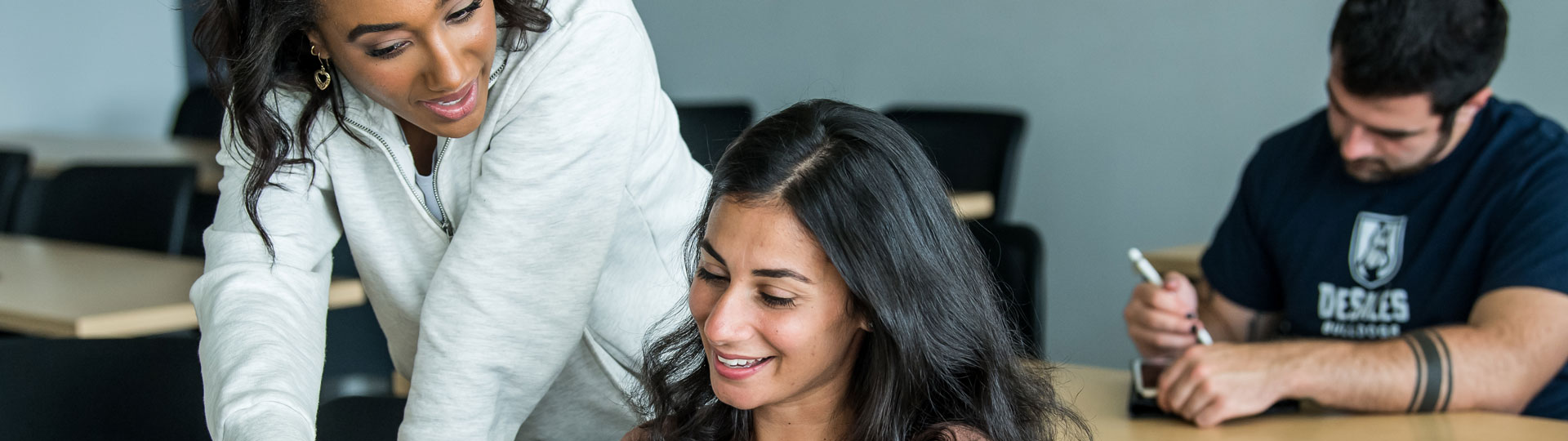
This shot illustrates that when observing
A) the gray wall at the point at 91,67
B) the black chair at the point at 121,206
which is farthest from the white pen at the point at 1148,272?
the gray wall at the point at 91,67

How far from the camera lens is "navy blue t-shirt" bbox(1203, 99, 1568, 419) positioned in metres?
1.64

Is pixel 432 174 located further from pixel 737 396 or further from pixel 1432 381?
pixel 1432 381

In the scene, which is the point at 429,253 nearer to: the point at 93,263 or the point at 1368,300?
the point at 1368,300

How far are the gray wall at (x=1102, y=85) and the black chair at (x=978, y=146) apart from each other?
327 mm

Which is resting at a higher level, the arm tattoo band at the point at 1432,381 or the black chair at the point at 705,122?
the arm tattoo band at the point at 1432,381

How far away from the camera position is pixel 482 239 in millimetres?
1070

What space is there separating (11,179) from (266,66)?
249 centimetres

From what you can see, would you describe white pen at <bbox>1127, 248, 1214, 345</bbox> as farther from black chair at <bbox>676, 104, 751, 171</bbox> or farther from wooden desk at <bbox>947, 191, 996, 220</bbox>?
black chair at <bbox>676, 104, 751, 171</bbox>

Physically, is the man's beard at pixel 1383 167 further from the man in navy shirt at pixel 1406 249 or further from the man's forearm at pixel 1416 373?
the man's forearm at pixel 1416 373

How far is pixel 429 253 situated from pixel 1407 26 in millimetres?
1238

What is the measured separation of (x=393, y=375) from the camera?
2.51 metres

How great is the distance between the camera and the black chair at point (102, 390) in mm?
1359

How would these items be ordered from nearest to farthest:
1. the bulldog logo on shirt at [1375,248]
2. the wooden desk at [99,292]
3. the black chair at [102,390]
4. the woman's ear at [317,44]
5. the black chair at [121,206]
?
the woman's ear at [317,44]
the black chair at [102,390]
the bulldog logo on shirt at [1375,248]
the wooden desk at [99,292]
the black chair at [121,206]

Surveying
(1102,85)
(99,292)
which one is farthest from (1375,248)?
(99,292)
